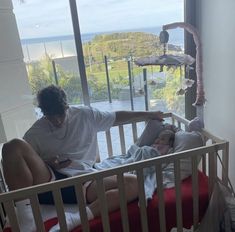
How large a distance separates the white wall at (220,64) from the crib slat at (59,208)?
4.48 feet

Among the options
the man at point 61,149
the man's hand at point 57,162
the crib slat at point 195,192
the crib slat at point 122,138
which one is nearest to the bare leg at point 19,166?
the man at point 61,149

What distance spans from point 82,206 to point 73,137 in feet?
1.83

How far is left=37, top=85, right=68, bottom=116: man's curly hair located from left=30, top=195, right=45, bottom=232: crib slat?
58 cm

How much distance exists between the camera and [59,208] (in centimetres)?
129

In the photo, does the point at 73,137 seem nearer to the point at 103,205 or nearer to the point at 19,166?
the point at 19,166

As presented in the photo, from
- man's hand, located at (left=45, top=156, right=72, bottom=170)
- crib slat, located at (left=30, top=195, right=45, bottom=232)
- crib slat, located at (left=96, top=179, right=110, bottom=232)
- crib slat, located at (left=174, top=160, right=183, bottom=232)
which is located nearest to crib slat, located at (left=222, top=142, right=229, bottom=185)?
crib slat, located at (left=174, top=160, right=183, bottom=232)

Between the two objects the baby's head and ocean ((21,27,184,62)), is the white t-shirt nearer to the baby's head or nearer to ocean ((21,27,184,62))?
the baby's head

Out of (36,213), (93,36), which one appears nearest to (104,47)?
(93,36)

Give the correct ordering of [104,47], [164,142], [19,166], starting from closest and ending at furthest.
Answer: [19,166] < [164,142] < [104,47]

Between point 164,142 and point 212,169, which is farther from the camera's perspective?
point 164,142

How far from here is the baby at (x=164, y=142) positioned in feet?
6.04

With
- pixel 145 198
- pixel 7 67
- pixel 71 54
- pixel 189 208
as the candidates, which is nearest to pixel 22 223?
pixel 145 198

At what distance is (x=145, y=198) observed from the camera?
145 cm

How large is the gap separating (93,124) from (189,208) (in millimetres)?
835
